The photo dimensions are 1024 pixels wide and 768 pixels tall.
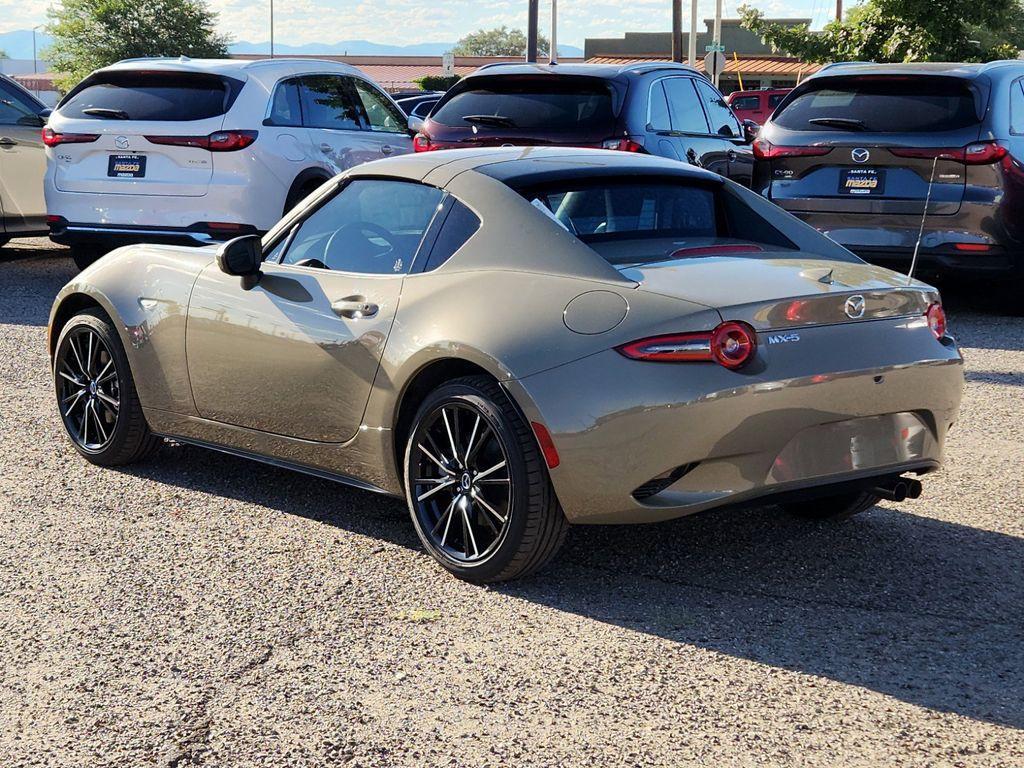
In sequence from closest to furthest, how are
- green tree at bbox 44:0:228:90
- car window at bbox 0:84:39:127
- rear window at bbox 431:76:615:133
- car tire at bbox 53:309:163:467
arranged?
car tire at bbox 53:309:163:467 → rear window at bbox 431:76:615:133 → car window at bbox 0:84:39:127 → green tree at bbox 44:0:228:90

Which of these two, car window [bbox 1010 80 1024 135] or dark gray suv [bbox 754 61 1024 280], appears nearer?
dark gray suv [bbox 754 61 1024 280]

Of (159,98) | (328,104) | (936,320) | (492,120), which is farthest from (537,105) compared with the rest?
(936,320)

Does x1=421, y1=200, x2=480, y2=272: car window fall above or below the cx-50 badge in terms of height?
above

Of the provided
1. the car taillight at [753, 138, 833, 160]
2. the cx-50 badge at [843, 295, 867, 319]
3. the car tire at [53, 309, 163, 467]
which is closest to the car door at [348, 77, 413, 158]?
the car taillight at [753, 138, 833, 160]

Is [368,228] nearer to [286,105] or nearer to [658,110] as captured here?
[658,110]

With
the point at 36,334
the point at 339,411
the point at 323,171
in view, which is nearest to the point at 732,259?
the point at 339,411

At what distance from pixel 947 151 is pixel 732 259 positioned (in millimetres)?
5908

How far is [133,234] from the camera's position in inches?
441

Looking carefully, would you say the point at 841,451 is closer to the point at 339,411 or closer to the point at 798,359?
the point at 798,359

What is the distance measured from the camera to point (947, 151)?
10.3 metres

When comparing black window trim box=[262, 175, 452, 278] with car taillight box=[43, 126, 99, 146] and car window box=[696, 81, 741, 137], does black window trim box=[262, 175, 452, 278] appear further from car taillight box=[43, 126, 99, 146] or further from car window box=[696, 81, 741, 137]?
car window box=[696, 81, 741, 137]

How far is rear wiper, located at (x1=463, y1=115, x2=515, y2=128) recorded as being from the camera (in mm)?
10820

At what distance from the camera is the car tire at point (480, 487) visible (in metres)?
4.61

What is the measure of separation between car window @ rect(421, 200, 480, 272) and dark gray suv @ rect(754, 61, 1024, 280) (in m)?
5.96
